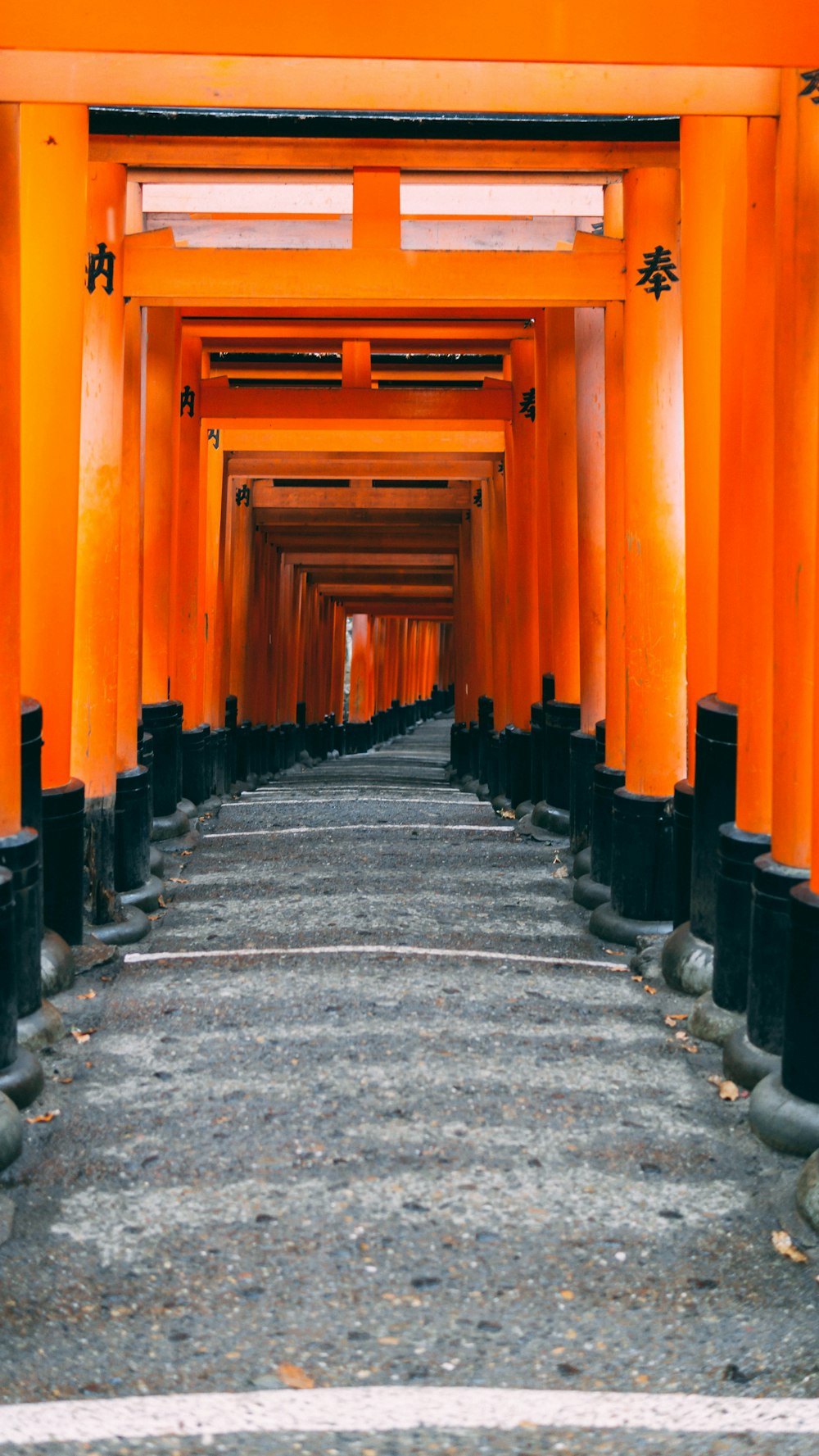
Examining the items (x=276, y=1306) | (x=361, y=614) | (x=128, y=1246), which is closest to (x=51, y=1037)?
(x=128, y=1246)

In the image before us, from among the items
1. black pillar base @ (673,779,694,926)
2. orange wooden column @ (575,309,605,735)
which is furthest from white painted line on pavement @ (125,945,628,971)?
orange wooden column @ (575,309,605,735)

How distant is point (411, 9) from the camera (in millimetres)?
4051

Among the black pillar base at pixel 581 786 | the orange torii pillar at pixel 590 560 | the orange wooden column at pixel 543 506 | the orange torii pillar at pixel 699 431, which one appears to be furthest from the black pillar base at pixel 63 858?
the orange wooden column at pixel 543 506

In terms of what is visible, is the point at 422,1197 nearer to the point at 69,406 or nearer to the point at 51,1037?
the point at 51,1037

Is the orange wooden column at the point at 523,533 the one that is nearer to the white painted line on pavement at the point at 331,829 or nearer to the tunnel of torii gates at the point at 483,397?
the tunnel of torii gates at the point at 483,397

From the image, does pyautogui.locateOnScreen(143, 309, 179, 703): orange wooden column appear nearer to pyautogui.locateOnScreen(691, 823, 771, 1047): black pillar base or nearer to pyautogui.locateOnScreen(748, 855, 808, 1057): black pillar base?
pyautogui.locateOnScreen(691, 823, 771, 1047): black pillar base

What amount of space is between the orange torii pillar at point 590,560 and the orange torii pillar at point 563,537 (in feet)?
2.11

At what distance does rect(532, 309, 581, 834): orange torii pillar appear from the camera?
395 inches

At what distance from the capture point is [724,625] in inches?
228

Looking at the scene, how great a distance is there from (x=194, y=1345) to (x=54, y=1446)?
1.36 feet

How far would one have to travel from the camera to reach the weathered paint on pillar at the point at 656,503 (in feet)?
23.4

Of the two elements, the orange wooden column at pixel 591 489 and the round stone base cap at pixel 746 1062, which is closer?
the round stone base cap at pixel 746 1062

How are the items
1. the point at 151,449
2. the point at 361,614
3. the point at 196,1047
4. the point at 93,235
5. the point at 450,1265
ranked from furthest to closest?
the point at 361,614 < the point at 151,449 < the point at 93,235 < the point at 196,1047 < the point at 450,1265

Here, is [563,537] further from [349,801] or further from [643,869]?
[349,801]
